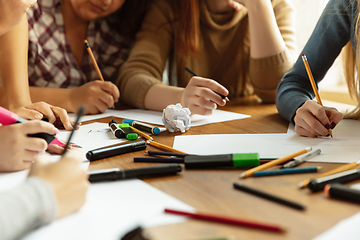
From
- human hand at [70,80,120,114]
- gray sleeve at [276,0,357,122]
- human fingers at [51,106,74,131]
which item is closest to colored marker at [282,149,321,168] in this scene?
gray sleeve at [276,0,357,122]

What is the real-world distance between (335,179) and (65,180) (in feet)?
1.08

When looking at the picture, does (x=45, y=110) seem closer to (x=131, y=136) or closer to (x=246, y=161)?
(x=131, y=136)

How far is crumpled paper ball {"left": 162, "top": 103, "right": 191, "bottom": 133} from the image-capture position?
0.68 meters

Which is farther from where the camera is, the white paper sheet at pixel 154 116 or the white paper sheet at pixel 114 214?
the white paper sheet at pixel 154 116

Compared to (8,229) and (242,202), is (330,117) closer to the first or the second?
(242,202)

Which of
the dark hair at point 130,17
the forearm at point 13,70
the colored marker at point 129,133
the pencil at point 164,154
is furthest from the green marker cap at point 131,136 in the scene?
the dark hair at point 130,17

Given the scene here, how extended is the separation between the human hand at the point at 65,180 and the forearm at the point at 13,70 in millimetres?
475

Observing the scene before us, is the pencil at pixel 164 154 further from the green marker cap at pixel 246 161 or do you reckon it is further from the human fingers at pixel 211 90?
the human fingers at pixel 211 90

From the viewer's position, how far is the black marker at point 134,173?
0.44 meters

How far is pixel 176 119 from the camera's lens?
2.26ft

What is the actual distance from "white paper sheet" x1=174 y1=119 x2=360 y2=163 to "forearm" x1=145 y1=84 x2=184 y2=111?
28cm

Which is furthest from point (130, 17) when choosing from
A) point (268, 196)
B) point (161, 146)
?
point (268, 196)

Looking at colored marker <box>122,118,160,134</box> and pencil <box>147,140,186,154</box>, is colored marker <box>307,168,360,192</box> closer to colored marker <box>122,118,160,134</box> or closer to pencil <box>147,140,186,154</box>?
pencil <box>147,140,186,154</box>

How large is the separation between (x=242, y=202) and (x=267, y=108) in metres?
0.62
